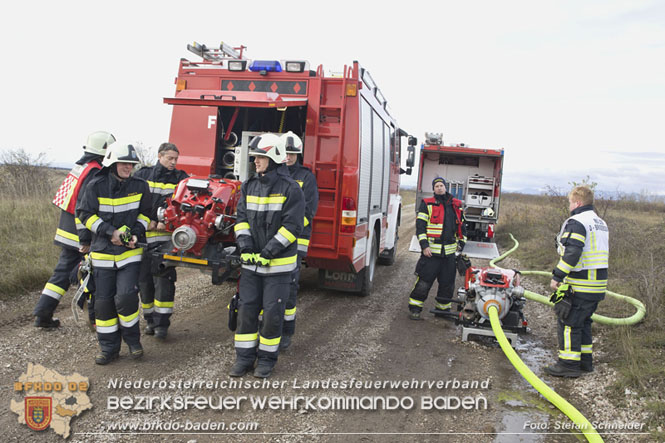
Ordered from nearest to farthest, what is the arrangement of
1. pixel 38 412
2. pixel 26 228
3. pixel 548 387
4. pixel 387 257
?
pixel 38 412 < pixel 548 387 < pixel 26 228 < pixel 387 257

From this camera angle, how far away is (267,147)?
426cm

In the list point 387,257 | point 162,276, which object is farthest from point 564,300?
point 387,257

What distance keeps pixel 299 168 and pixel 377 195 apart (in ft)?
10.1

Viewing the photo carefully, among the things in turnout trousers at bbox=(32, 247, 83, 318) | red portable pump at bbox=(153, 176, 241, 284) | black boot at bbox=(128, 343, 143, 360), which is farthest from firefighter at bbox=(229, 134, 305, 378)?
turnout trousers at bbox=(32, 247, 83, 318)

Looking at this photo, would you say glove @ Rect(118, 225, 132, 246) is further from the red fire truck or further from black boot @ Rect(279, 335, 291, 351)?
black boot @ Rect(279, 335, 291, 351)

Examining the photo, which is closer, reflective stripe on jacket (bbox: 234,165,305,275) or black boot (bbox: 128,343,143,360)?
reflective stripe on jacket (bbox: 234,165,305,275)

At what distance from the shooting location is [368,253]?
750 centimetres

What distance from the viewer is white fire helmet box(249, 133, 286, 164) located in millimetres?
4242

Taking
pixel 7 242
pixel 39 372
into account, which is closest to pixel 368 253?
pixel 39 372

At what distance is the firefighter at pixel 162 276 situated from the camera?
5.08 meters

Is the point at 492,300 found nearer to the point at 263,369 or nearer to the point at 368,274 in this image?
the point at 368,274

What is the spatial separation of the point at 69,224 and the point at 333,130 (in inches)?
128

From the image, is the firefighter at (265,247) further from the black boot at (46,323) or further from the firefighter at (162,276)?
the black boot at (46,323)

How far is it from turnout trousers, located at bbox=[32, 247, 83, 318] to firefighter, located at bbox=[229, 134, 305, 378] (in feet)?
6.58
